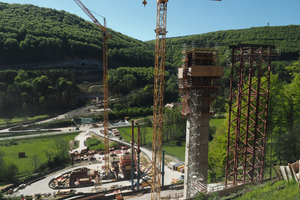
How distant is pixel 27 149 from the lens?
3803cm

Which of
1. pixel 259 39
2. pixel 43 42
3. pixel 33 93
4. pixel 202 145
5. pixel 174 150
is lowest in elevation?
pixel 174 150

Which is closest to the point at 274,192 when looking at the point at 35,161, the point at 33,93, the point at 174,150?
the point at 174,150

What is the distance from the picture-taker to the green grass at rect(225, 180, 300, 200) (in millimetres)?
9734

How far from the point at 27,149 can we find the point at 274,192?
128ft

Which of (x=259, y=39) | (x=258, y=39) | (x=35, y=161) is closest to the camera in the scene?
(x=35, y=161)

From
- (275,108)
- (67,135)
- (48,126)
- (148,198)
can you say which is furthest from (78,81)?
(275,108)

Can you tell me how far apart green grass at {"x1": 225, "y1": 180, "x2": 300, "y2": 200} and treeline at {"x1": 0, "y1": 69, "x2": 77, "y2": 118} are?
6131 centimetres

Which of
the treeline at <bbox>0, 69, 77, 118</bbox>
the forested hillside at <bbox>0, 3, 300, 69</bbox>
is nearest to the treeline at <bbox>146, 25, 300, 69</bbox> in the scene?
the forested hillside at <bbox>0, 3, 300, 69</bbox>

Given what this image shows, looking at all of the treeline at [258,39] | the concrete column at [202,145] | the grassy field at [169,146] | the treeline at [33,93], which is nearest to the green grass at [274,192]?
the concrete column at [202,145]

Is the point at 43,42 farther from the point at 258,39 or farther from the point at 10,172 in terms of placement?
the point at 258,39

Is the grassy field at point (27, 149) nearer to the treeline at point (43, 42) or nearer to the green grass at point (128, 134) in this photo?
the green grass at point (128, 134)

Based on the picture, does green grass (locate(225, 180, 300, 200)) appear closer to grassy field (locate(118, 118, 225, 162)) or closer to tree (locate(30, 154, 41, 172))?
grassy field (locate(118, 118, 225, 162))

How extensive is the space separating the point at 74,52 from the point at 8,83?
34796mm

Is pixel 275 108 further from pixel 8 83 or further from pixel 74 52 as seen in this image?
pixel 74 52
